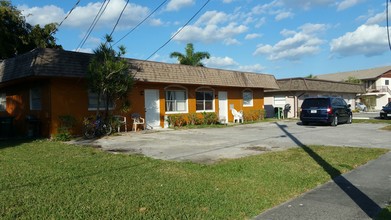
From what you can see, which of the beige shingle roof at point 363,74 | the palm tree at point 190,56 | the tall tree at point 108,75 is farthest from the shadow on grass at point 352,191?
the beige shingle roof at point 363,74

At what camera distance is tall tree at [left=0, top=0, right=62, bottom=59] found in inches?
1078

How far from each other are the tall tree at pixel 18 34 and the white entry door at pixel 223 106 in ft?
47.4

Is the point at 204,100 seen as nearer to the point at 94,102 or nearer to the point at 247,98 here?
the point at 247,98

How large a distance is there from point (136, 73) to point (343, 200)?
1326 cm

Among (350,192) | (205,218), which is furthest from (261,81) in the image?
(205,218)

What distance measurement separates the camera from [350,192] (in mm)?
5887

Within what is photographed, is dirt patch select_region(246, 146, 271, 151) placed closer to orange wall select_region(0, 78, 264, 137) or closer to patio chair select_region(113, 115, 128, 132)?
patio chair select_region(113, 115, 128, 132)

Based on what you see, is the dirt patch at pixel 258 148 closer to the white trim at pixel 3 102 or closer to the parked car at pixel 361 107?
the white trim at pixel 3 102

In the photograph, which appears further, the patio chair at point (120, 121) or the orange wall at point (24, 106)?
the patio chair at point (120, 121)

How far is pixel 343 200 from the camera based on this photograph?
5430mm

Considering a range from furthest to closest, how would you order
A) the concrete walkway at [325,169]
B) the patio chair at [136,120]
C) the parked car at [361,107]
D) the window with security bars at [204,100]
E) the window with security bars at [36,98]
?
the parked car at [361,107], the window with security bars at [204,100], the patio chair at [136,120], the window with security bars at [36,98], the concrete walkway at [325,169]

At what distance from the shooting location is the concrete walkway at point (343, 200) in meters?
4.76

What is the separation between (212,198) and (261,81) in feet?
73.3

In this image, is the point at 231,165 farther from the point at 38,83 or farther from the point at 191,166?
the point at 38,83
